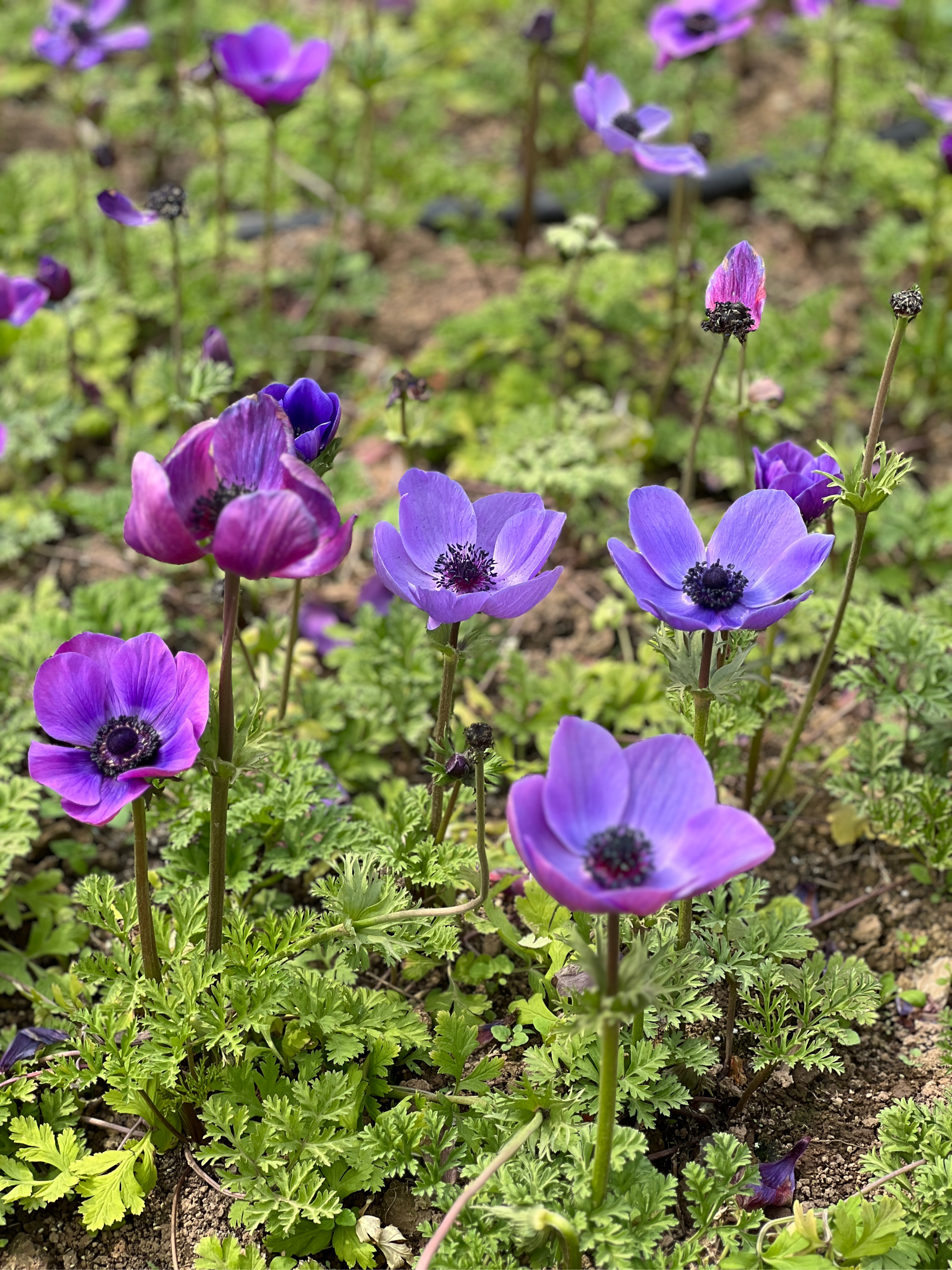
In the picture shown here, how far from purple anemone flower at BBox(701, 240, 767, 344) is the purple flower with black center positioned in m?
1.29

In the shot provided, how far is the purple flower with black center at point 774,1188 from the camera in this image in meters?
1.86

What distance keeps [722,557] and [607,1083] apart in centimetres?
79

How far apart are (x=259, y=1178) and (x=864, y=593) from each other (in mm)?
1712

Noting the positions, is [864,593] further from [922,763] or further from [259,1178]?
[259,1178]

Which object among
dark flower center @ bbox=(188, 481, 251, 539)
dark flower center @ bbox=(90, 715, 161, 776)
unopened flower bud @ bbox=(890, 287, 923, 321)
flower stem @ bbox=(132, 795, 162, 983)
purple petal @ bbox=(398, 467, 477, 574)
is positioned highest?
unopened flower bud @ bbox=(890, 287, 923, 321)

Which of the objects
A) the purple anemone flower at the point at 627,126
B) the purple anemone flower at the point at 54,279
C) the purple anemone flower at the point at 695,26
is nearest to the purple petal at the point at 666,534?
the purple anemone flower at the point at 627,126

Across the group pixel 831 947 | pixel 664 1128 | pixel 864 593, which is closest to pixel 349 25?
pixel 864 593

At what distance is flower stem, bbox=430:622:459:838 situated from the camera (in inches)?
75.1

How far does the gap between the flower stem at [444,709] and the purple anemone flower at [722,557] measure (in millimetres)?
297

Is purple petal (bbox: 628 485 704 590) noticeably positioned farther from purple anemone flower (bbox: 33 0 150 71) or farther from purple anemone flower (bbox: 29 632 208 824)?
purple anemone flower (bbox: 33 0 150 71)

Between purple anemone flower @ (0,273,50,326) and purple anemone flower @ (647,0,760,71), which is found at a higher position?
purple anemone flower @ (647,0,760,71)

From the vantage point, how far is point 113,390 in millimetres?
3727

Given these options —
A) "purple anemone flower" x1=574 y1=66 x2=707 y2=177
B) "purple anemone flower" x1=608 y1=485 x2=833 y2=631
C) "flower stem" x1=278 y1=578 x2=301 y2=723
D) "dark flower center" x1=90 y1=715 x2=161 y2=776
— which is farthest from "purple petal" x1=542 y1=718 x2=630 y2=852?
"purple anemone flower" x1=574 y1=66 x2=707 y2=177

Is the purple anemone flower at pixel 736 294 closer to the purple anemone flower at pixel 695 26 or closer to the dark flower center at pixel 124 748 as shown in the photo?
the dark flower center at pixel 124 748
